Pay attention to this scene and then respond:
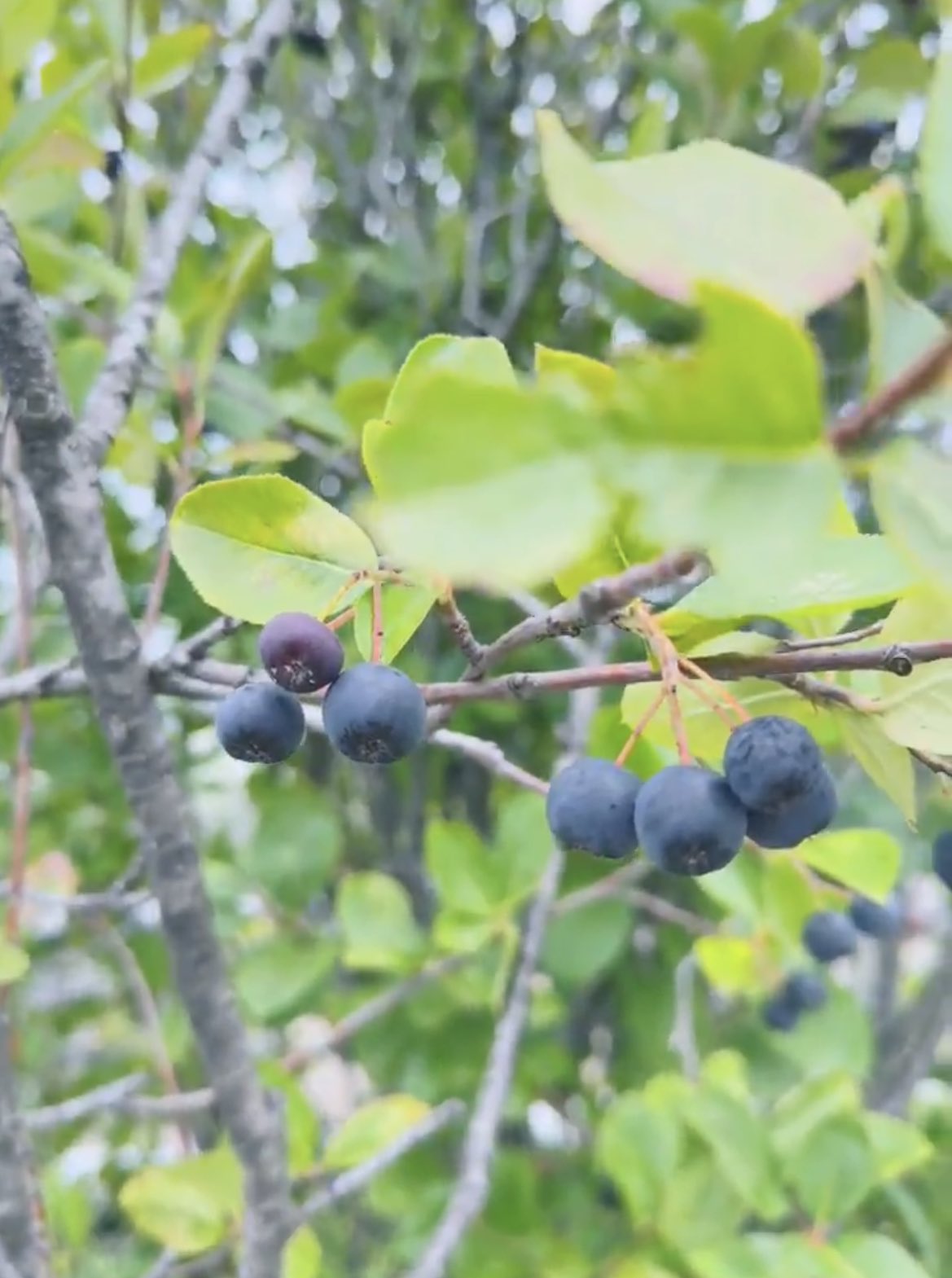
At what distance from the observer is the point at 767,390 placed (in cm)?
22

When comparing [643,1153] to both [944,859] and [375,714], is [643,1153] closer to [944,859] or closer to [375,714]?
[944,859]

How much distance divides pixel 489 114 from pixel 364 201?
0.64 feet

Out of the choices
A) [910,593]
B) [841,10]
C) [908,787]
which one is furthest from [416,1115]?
[841,10]

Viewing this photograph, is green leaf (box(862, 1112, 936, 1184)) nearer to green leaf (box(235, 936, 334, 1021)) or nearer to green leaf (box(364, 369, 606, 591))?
green leaf (box(235, 936, 334, 1021))

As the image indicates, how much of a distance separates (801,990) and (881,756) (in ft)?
2.71

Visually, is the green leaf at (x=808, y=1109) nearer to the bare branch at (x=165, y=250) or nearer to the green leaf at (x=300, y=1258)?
the green leaf at (x=300, y=1258)

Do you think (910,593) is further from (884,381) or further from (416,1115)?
(416,1115)

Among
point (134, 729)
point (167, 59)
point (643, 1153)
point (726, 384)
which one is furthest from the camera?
point (643, 1153)

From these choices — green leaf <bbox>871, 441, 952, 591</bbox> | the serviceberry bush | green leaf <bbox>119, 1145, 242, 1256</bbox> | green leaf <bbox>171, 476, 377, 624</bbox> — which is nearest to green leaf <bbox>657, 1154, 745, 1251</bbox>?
the serviceberry bush

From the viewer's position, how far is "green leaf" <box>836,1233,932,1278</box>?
0.90 meters

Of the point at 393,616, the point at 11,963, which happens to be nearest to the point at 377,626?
the point at 393,616

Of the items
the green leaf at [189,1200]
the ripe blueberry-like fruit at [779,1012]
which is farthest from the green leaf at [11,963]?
the ripe blueberry-like fruit at [779,1012]

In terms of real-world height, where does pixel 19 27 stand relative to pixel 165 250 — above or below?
above

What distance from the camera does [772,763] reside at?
1.44 ft
